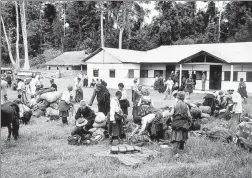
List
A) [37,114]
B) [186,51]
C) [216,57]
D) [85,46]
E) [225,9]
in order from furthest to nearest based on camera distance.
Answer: [85,46] < [225,9] < [186,51] < [216,57] < [37,114]

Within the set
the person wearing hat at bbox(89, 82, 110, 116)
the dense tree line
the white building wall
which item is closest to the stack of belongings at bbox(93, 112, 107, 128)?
the person wearing hat at bbox(89, 82, 110, 116)

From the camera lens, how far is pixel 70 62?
41.8m

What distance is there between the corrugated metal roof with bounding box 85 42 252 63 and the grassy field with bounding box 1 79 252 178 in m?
18.0

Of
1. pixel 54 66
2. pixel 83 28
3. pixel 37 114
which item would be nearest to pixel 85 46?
pixel 83 28

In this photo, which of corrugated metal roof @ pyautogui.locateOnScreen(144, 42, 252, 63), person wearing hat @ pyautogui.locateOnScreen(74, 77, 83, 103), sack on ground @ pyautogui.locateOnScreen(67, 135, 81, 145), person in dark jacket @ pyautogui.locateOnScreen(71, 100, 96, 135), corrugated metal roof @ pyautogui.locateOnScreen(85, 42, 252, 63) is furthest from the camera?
corrugated metal roof @ pyautogui.locateOnScreen(85, 42, 252, 63)

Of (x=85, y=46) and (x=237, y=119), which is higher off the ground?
(x=85, y=46)

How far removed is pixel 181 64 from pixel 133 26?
19.3 meters

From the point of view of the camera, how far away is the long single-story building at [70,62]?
41438mm

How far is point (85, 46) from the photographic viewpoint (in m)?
50.6

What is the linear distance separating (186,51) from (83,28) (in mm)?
28290

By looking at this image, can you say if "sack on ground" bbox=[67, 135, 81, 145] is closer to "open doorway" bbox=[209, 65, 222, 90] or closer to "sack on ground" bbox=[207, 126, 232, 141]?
"sack on ground" bbox=[207, 126, 232, 141]

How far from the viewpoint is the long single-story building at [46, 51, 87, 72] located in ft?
136

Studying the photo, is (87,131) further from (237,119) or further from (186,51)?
(186,51)

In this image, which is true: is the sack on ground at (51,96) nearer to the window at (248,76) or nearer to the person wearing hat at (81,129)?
the person wearing hat at (81,129)
